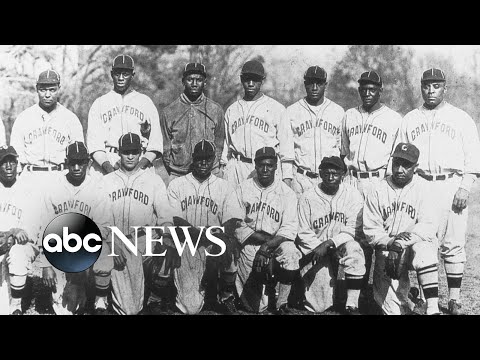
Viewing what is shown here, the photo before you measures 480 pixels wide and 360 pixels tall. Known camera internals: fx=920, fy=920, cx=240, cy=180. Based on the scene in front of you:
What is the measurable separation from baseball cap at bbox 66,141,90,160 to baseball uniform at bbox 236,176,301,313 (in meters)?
1.03

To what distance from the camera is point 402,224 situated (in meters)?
5.96

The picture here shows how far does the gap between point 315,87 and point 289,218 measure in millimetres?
868

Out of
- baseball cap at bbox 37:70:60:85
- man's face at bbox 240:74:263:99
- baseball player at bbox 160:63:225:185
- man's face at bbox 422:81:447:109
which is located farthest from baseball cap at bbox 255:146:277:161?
baseball cap at bbox 37:70:60:85

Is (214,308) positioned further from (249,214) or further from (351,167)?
(351,167)

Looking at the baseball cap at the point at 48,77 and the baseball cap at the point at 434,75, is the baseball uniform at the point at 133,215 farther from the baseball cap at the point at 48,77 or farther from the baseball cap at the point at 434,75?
the baseball cap at the point at 434,75

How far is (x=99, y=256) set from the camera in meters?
5.93

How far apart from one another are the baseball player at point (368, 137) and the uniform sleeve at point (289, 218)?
14.9 inches

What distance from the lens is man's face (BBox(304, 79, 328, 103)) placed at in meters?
5.97

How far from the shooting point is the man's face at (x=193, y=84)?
5.96 metres

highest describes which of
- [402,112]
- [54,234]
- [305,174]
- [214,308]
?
[402,112]

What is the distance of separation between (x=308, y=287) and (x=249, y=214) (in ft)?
1.99

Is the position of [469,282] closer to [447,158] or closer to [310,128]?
[447,158]

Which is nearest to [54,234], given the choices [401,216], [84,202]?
[84,202]

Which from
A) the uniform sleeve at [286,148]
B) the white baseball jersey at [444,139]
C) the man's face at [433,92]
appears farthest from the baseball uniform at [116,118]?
the man's face at [433,92]
